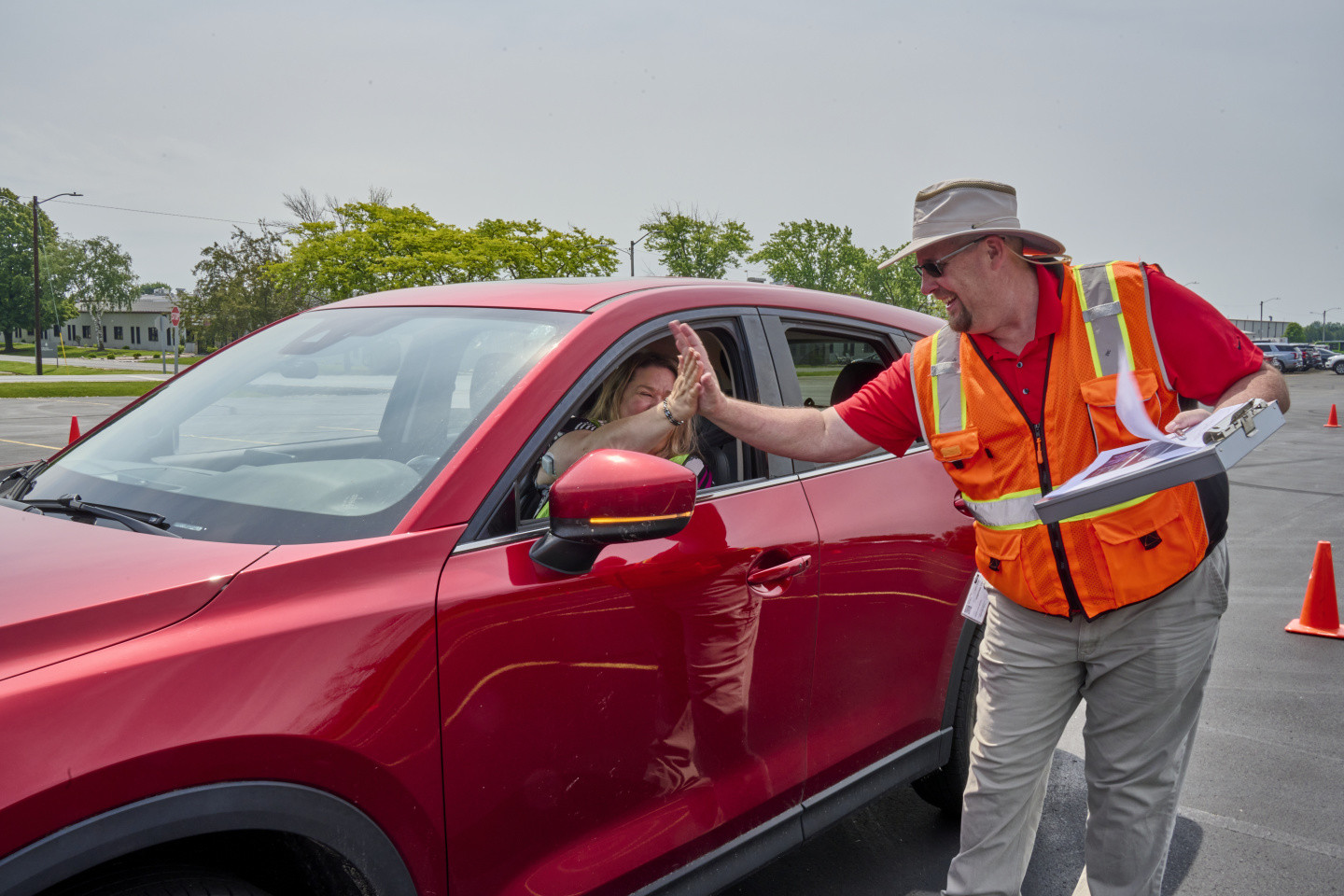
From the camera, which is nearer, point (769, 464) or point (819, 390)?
point (769, 464)

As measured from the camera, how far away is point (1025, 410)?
91.7 inches

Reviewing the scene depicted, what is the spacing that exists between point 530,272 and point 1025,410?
1610 inches

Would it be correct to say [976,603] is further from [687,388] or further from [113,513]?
[113,513]

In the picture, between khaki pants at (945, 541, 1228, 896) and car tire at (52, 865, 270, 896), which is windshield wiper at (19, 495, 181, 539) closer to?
car tire at (52, 865, 270, 896)

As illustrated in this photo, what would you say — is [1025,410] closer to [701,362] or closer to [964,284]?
[964,284]

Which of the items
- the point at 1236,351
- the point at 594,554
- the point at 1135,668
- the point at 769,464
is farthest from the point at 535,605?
the point at 1236,351

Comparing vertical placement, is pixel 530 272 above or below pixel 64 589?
above

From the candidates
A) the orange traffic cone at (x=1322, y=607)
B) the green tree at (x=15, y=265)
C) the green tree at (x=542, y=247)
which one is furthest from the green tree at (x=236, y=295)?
the orange traffic cone at (x=1322, y=607)

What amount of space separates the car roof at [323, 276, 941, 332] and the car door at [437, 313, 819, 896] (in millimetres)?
99

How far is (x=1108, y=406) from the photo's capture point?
7.39ft

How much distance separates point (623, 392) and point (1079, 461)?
1.13 m

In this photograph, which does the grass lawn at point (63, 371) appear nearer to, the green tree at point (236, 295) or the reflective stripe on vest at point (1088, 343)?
the green tree at point (236, 295)

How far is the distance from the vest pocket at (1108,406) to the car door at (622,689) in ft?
2.35

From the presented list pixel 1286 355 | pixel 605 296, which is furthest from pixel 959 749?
pixel 1286 355
